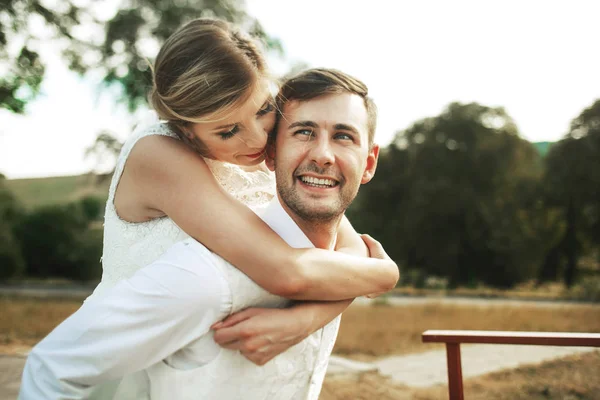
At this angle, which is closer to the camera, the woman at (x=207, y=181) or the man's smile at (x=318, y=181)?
the woman at (x=207, y=181)

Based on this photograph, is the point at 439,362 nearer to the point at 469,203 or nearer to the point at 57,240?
the point at 469,203

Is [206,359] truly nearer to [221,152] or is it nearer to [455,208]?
[221,152]

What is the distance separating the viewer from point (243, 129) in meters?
2.31

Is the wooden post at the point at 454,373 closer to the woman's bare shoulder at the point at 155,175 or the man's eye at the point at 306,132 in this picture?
the man's eye at the point at 306,132

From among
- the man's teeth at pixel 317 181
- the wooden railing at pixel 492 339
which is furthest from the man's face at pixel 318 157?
the wooden railing at pixel 492 339

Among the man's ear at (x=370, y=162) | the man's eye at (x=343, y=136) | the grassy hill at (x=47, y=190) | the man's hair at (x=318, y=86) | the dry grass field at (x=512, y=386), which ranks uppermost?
the grassy hill at (x=47, y=190)

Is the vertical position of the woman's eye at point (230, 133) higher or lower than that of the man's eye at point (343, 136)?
higher

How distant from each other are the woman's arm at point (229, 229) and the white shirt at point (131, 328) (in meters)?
Answer: 0.12

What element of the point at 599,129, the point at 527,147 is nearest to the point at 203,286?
the point at 599,129

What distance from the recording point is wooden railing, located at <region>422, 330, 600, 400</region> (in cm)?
262

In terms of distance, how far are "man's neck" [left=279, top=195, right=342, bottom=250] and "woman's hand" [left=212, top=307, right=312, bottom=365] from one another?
0.37 metres

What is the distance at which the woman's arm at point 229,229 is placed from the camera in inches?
76.6

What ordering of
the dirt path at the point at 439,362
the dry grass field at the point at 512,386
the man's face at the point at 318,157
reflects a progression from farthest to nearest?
the dirt path at the point at 439,362 → the dry grass field at the point at 512,386 → the man's face at the point at 318,157

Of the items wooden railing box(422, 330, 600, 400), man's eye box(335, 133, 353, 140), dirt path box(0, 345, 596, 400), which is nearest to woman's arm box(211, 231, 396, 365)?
man's eye box(335, 133, 353, 140)
